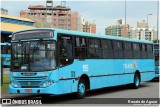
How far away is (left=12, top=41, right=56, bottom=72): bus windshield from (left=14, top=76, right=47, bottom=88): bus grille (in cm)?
35

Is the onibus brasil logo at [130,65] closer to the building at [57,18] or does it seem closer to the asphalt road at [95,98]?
the asphalt road at [95,98]

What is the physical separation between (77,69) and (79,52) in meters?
0.80

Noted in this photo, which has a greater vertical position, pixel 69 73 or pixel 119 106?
pixel 69 73

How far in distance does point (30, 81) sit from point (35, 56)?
977mm

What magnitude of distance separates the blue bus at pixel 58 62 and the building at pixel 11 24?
1630 inches

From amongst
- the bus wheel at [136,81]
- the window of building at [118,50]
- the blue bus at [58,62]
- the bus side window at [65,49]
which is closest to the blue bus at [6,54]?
the blue bus at [58,62]

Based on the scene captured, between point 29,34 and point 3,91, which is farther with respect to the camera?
point 3,91

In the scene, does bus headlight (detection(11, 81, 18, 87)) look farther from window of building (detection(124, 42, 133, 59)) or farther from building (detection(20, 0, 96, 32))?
building (detection(20, 0, 96, 32))

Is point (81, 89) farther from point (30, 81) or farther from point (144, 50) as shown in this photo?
point (144, 50)

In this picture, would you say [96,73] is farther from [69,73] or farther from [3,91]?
[3,91]

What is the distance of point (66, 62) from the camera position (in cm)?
1544

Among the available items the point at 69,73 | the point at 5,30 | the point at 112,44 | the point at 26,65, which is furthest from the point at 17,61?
the point at 5,30

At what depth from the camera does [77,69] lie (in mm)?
16172

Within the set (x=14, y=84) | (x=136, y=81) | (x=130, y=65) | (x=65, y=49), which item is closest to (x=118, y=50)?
(x=130, y=65)
